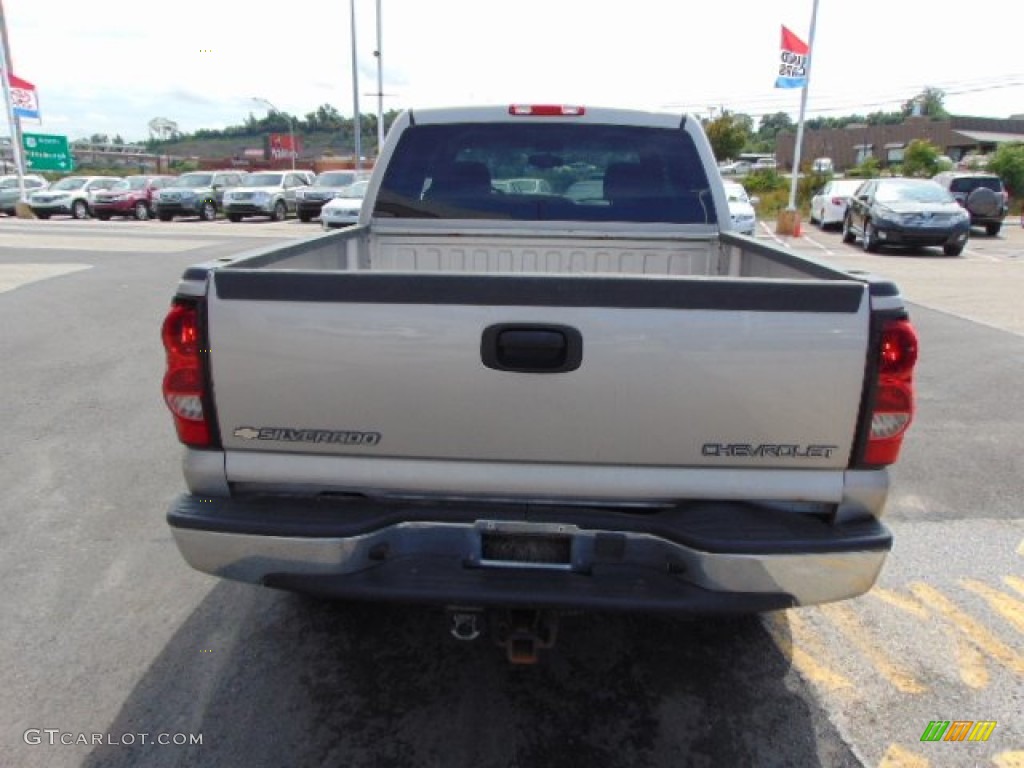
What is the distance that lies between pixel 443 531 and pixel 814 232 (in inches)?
946

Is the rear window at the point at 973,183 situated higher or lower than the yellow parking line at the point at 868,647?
higher

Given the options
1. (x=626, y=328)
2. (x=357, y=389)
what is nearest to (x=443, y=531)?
(x=357, y=389)

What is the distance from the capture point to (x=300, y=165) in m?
75.2

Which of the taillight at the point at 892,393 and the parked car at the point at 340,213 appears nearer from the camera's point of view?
the taillight at the point at 892,393

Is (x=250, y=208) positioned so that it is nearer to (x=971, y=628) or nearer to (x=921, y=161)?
(x=971, y=628)

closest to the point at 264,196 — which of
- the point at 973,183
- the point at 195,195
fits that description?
the point at 195,195

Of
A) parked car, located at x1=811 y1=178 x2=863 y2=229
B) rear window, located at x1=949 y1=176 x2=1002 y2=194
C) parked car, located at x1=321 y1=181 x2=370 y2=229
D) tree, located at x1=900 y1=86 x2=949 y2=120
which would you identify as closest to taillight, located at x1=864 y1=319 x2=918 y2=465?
parked car, located at x1=321 y1=181 x2=370 y2=229

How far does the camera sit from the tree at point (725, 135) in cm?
5250

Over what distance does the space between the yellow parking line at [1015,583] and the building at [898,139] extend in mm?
73054

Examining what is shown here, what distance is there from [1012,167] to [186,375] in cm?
3660

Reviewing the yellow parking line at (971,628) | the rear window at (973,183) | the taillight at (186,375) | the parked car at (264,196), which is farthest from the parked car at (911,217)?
the parked car at (264,196)

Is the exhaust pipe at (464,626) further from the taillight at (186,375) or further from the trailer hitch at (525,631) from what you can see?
the taillight at (186,375)

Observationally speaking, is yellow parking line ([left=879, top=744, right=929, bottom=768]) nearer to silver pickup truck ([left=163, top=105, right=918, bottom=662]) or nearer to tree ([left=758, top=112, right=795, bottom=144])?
silver pickup truck ([left=163, top=105, right=918, bottom=662])

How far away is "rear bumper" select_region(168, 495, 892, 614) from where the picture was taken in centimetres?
221
